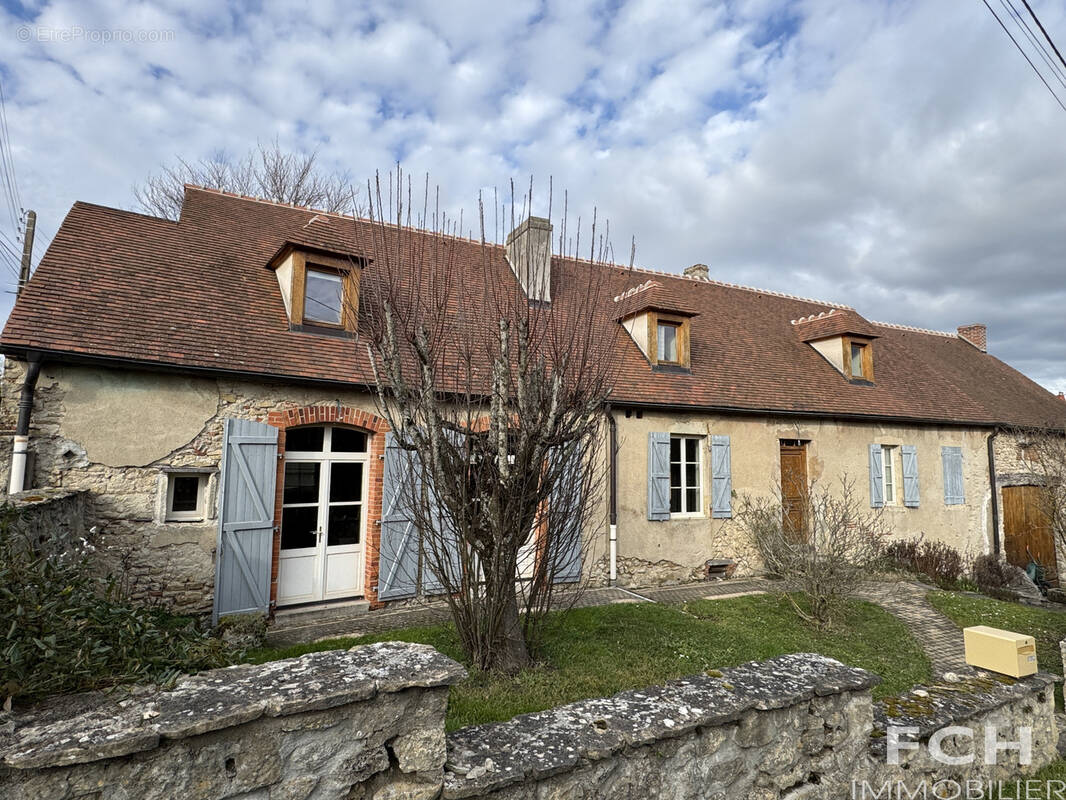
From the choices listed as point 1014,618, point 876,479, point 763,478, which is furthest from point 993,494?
point 763,478

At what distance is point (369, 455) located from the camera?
7535mm

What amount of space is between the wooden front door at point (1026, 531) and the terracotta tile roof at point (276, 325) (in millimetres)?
1720

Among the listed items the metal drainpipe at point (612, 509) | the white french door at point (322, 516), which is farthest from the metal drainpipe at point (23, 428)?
the metal drainpipe at point (612, 509)

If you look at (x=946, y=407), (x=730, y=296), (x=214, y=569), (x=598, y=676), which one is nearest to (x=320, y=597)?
(x=214, y=569)

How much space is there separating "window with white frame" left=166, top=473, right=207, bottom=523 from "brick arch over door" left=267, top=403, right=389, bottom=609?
0.80 m

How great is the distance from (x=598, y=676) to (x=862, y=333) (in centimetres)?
1052

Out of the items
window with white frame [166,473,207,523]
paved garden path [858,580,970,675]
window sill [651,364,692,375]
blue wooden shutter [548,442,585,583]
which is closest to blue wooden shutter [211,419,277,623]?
window with white frame [166,473,207,523]

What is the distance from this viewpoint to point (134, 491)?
6.15 m

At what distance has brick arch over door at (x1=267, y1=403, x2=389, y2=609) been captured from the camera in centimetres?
685

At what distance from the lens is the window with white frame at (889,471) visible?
11.4 m

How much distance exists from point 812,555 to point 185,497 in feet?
24.6

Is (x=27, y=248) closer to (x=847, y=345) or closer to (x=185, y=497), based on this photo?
(x=185, y=497)

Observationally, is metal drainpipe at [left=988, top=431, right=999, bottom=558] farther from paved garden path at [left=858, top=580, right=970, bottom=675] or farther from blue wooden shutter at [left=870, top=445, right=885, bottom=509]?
paved garden path at [left=858, top=580, right=970, bottom=675]

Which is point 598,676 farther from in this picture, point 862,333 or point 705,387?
point 862,333
